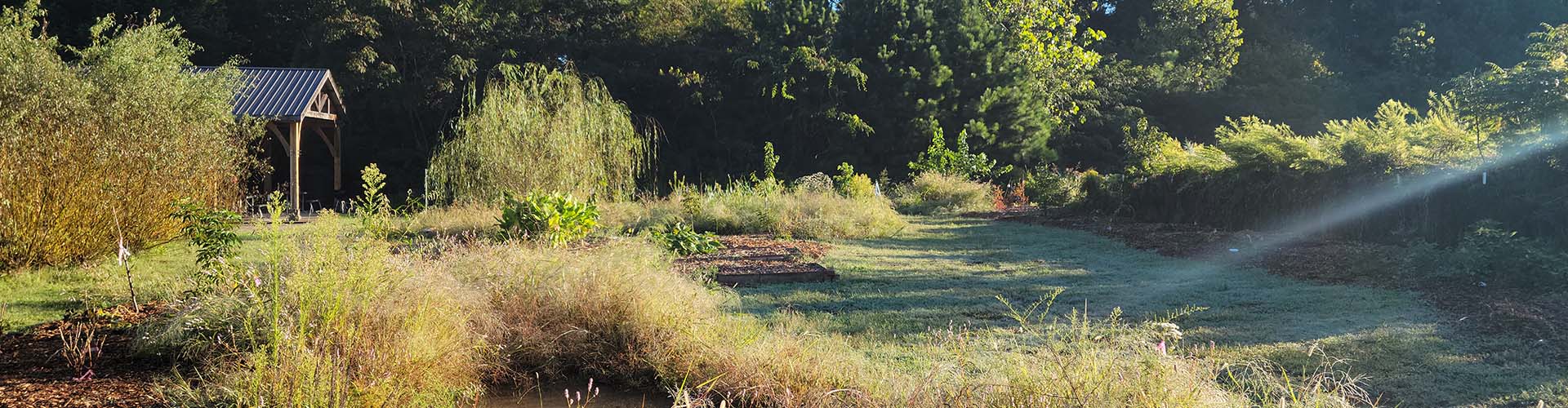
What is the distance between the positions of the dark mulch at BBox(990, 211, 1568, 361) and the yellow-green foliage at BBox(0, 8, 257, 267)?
7738 mm

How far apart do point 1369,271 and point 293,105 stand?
1455 cm

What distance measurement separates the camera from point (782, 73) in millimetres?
21750

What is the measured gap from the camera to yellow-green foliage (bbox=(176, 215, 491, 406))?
3.17m

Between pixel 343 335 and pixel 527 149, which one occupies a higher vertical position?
pixel 527 149

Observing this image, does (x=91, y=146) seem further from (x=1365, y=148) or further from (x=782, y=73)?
(x=782, y=73)

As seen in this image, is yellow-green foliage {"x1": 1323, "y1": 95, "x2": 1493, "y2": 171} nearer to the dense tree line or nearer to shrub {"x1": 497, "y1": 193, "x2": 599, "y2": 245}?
shrub {"x1": 497, "y1": 193, "x2": 599, "y2": 245}

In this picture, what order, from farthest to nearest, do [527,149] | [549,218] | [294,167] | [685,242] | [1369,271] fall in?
[294,167] → [527,149] → [549,218] → [685,242] → [1369,271]

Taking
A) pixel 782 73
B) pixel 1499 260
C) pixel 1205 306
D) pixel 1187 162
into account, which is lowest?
pixel 1205 306

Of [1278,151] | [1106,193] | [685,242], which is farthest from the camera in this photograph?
[1106,193]

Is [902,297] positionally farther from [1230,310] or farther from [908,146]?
[908,146]

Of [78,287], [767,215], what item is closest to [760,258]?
[767,215]

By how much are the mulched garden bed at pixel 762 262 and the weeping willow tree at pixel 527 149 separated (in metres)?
3.28

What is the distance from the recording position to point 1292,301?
19.8 feet

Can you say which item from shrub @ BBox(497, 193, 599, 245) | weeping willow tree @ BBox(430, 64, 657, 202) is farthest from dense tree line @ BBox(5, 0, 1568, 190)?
shrub @ BBox(497, 193, 599, 245)
